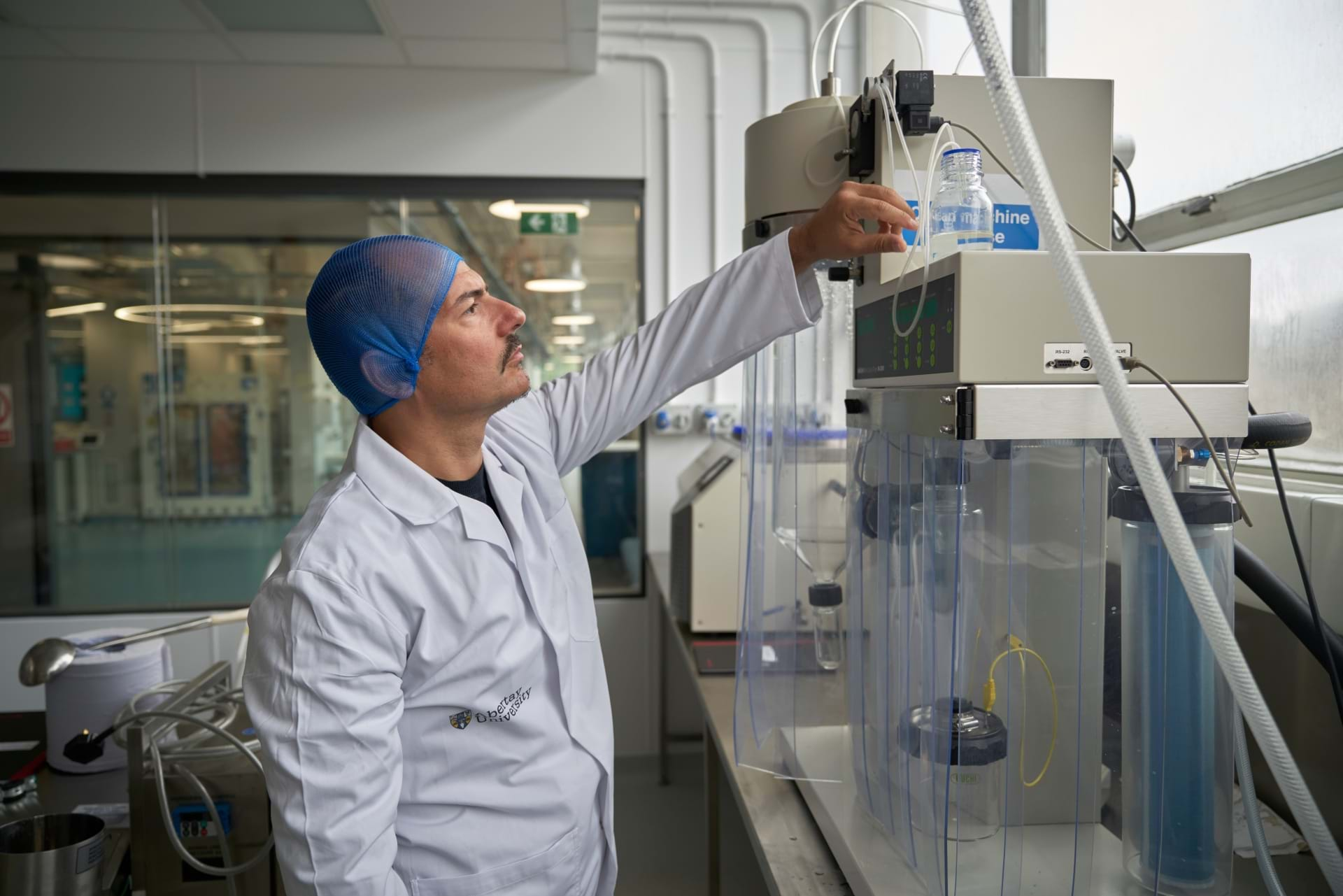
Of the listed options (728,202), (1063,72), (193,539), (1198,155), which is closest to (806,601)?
(1198,155)

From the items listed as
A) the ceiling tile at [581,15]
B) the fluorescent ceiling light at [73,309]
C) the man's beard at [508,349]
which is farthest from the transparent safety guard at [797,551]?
the fluorescent ceiling light at [73,309]

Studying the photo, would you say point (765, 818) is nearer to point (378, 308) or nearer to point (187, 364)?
point (378, 308)

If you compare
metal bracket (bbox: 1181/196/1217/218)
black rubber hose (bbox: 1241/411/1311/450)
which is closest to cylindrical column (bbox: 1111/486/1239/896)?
black rubber hose (bbox: 1241/411/1311/450)

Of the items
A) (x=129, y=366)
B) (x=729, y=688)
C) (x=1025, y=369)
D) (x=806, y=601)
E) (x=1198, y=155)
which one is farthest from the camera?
(x=129, y=366)

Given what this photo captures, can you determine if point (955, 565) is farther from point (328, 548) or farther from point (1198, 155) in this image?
point (1198, 155)

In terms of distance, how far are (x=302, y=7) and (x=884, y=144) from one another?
225 centimetres

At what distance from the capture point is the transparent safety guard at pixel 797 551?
1.30m

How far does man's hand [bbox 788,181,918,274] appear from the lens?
39.0 inches

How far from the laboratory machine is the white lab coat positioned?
274 mm

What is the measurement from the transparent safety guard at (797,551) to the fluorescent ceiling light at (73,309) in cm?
283

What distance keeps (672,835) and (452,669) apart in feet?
6.80

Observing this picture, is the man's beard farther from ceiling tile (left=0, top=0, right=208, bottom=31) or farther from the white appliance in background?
ceiling tile (left=0, top=0, right=208, bottom=31)

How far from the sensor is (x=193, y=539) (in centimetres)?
334

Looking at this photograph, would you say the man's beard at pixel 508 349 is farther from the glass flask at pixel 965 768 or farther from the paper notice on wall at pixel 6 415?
the paper notice on wall at pixel 6 415
